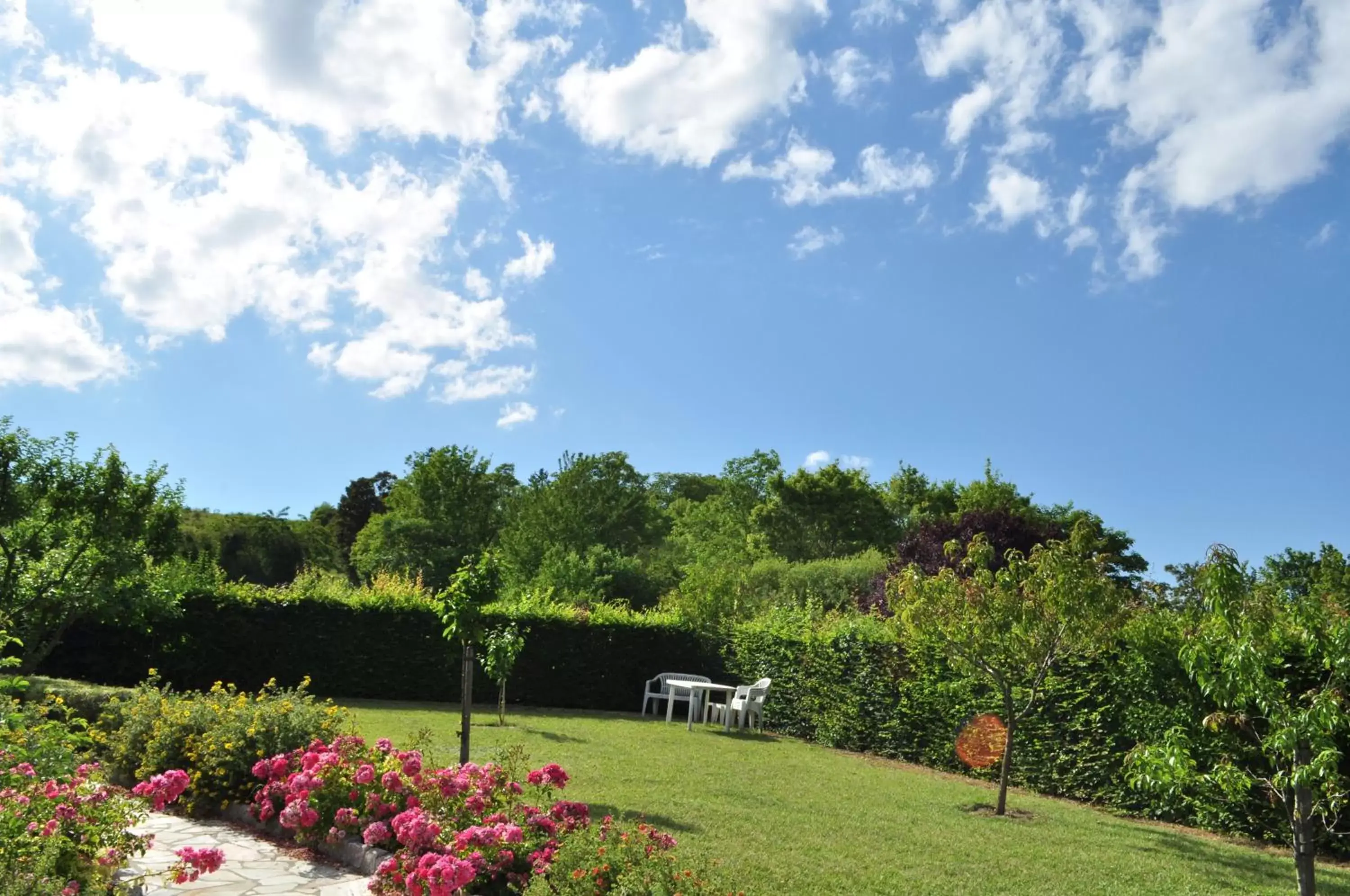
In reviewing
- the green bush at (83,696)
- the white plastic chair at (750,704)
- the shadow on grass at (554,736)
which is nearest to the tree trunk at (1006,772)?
the shadow on grass at (554,736)

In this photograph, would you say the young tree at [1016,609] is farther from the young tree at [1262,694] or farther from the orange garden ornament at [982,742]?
the young tree at [1262,694]

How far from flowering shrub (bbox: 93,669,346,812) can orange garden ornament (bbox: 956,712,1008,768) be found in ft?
24.3

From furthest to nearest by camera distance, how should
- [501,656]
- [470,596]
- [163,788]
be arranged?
[501,656] → [470,596] → [163,788]

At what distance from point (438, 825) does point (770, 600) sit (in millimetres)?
19161

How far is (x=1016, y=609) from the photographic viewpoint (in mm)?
8914

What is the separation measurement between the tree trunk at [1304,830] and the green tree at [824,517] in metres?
30.6

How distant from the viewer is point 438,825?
5266 millimetres

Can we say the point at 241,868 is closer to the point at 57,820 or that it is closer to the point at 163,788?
the point at 163,788

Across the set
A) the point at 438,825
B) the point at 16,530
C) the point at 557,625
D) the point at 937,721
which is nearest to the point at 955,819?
the point at 937,721

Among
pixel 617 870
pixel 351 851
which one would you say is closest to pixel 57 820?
pixel 351 851

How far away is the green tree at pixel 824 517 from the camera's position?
118 ft

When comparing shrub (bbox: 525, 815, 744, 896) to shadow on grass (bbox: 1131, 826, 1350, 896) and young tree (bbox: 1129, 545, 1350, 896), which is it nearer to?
young tree (bbox: 1129, 545, 1350, 896)

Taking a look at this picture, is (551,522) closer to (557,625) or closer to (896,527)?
(896,527)

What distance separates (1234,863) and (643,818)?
4601 mm
